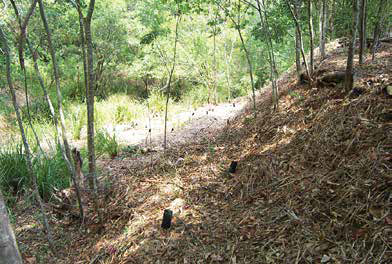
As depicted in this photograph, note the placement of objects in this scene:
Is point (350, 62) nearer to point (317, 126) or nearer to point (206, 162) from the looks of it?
point (317, 126)

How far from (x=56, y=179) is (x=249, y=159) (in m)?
2.29

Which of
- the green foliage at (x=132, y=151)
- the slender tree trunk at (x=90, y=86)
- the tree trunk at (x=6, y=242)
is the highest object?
the slender tree trunk at (x=90, y=86)

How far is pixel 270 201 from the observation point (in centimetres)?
200

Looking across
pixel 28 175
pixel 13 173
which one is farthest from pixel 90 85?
pixel 13 173

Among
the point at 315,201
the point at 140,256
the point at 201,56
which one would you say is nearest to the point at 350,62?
the point at 315,201

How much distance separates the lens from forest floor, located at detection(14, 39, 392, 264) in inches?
59.7

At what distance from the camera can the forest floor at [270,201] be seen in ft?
4.97

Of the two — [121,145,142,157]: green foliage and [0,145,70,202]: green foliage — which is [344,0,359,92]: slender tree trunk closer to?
[121,145,142,157]: green foliage

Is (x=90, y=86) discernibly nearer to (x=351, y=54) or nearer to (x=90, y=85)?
(x=90, y=85)

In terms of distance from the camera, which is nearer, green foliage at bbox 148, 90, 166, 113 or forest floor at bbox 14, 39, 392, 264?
forest floor at bbox 14, 39, 392, 264

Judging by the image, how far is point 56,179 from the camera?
10.6ft

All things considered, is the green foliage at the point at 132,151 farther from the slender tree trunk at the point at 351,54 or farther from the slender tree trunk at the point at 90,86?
the slender tree trunk at the point at 351,54

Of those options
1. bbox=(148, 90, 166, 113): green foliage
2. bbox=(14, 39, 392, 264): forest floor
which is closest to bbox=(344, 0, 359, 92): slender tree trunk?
bbox=(14, 39, 392, 264): forest floor

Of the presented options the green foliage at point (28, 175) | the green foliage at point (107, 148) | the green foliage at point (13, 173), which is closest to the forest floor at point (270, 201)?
the green foliage at point (28, 175)
